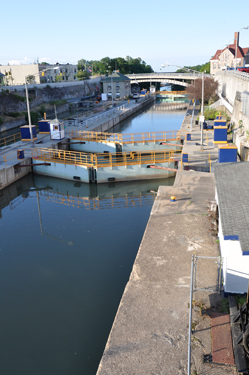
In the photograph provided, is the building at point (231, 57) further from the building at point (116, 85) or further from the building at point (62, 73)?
the building at point (62, 73)

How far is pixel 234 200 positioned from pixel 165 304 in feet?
12.8

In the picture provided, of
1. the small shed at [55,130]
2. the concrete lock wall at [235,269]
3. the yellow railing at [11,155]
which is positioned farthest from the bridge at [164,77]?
the concrete lock wall at [235,269]

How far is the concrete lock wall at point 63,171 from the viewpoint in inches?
1083

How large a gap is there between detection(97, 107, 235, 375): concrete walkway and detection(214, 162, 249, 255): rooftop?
2374 mm

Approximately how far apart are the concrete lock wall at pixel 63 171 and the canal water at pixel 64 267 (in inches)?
30.5

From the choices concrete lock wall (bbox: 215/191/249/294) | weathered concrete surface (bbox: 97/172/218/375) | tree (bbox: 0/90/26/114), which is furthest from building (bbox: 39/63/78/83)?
concrete lock wall (bbox: 215/191/249/294)

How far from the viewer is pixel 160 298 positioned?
34.0ft

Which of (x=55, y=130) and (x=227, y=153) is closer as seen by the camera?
(x=227, y=153)

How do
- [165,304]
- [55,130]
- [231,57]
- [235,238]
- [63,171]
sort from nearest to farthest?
[235,238] < [165,304] < [63,171] < [55,130] < [231,57]

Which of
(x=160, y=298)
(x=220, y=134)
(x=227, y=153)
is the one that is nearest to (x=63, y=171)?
(x=227, y=153)

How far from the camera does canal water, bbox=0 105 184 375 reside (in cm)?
1062

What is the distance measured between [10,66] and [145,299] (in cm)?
10957

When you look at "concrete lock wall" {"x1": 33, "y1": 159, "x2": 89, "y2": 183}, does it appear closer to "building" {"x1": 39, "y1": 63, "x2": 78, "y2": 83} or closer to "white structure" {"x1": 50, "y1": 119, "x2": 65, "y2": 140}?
"white structure" {"x1": 50, "y1": 119, "x2": 65, "y2": 140}

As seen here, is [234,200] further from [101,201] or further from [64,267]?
[101,201]
